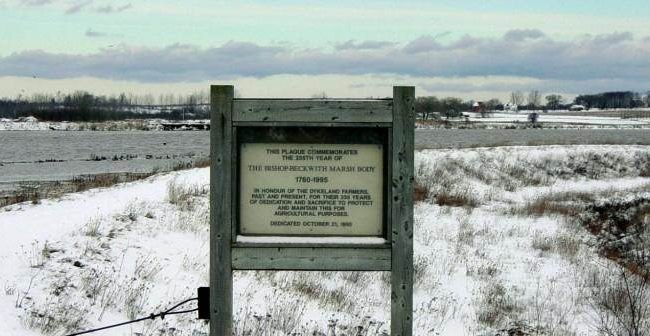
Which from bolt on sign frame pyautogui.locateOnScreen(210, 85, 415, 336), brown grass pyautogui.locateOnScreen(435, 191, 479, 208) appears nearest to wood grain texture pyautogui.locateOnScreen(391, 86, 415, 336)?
bolt on sign frame pyautogui.locateOnScreen(210, 85, 415, 336)

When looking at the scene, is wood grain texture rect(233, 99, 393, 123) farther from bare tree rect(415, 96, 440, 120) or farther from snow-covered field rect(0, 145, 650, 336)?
bare tree rect(415, 96, 440, 120)

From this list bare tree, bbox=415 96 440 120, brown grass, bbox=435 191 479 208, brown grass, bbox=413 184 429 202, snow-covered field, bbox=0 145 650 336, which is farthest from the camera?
bare tree, bbox=415 96 440 120

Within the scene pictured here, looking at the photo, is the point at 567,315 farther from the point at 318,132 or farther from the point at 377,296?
the point at 318,132

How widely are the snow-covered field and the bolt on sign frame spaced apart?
2.43 meters

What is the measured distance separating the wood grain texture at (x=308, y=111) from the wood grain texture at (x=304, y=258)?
104cm

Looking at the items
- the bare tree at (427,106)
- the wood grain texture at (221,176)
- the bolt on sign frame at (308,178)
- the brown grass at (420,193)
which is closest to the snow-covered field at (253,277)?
the wood grain texture at (221,176)

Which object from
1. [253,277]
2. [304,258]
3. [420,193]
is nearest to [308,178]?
[304,258]

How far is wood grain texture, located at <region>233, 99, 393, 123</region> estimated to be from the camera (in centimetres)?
597

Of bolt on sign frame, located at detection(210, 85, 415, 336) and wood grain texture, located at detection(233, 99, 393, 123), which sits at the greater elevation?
wood grain texture, located at detection(233, 99, 393, 123)

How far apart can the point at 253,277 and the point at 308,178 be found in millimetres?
5122

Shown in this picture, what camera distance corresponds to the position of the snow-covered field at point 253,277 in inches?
334

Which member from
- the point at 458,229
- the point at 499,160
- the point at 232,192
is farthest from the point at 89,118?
the point at 232,192

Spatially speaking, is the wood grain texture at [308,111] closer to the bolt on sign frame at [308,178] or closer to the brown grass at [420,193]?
the bolt on sign frame at [308,178]

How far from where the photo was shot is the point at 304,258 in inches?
236
